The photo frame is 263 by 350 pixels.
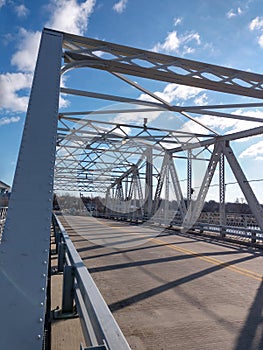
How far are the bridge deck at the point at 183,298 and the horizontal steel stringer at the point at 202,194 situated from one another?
7.00 m

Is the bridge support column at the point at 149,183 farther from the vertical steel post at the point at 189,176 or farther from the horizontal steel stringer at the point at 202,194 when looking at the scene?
the horizontal steel stringer at the point at 202,194

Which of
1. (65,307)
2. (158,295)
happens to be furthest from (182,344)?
(158,295)

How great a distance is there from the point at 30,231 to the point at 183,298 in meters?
3.27

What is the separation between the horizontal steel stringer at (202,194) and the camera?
52.4 ft

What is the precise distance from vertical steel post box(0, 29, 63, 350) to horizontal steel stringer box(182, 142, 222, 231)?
39.0 feet

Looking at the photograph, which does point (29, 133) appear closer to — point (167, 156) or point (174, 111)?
point (174, 111)

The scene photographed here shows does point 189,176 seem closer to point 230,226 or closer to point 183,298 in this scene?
point 230,226

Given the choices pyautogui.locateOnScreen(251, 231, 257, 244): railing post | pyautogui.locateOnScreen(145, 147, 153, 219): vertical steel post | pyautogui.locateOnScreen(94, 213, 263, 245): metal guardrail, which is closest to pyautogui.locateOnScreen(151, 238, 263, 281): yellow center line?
pyautogui.locateOnScreen(251, 231, 257, 244): railing post

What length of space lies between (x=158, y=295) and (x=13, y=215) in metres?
3.30

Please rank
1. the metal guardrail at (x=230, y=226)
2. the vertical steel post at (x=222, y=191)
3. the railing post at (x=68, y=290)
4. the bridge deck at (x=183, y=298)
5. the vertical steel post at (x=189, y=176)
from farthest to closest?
the vertical steel post at (x=189, y=176)
the vertical steel post at (x=222, y=191)
the metal guardrail at (x=230, y=226)
the railing post at (x=68, y=290)
the bridge deck at (x=183, y=298)

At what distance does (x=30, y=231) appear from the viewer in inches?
130

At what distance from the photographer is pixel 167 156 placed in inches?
864

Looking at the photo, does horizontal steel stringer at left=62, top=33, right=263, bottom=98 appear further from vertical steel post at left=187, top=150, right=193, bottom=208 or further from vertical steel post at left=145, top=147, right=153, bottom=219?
vertical steel post at left=145, top=147, right=153, bottom=219

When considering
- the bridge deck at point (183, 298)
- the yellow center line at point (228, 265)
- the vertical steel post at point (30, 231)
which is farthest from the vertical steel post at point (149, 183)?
the vertical steel post at point (30, 231)
